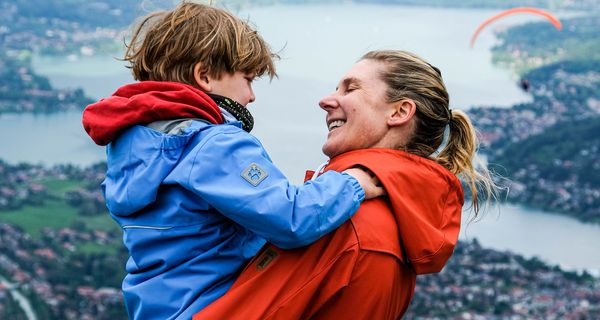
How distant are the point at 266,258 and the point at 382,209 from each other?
215mm

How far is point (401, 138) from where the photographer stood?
175 centimetres

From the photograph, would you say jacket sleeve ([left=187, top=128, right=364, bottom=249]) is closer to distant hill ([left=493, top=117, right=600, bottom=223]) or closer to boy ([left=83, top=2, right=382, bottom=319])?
boy ([left=83, top=2, right=382, bottom=319])

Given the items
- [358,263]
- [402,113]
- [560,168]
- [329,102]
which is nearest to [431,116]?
[402,113]

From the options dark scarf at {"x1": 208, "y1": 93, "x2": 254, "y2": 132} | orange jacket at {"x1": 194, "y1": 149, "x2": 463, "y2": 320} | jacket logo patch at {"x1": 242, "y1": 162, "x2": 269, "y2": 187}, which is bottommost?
orange jacket at {"x1": 194, "y1": 149, "x2": 463, "y2": 320}

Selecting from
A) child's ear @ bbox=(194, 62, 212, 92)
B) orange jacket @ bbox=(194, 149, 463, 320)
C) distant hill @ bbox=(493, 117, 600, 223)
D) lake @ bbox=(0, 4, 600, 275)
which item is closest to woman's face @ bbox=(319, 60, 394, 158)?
orange jacket @ bbox=(194, 149, 463, 320)

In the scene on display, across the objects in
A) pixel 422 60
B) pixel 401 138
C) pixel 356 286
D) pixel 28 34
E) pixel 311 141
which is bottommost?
pixel 28 34

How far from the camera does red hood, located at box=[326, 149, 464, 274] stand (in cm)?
157

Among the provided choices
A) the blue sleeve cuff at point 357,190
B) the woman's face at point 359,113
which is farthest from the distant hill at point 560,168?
the blue sleeve cuff at point 357,190

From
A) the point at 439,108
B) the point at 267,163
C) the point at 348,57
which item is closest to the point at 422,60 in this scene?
the point at 439,108

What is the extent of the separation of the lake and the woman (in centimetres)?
1563

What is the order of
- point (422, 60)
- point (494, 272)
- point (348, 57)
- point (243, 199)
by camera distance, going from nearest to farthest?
1. point (243, 199)
2. point (422, 60)
3. point (494, 272)
4. point (348, 57)

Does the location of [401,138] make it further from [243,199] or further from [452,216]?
[243,199]

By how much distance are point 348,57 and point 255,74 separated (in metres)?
32.3

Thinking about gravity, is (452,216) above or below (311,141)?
above
